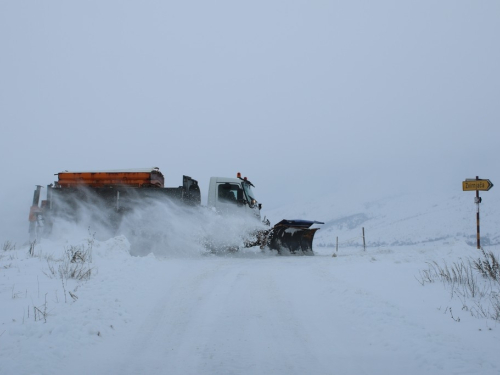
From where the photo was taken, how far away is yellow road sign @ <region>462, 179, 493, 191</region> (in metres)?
13.1

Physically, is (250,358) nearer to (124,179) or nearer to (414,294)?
(414,294)

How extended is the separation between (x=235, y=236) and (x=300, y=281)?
22.7 feet

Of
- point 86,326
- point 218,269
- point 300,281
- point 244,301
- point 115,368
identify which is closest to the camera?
point 115,368

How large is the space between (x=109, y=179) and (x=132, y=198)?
151cm

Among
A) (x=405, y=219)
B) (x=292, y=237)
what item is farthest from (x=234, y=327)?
(x=405, y=219)

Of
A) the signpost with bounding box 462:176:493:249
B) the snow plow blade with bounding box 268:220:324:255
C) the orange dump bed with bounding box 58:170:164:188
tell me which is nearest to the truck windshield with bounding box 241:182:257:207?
the snow plow blade with bounding box 268:220:324:255

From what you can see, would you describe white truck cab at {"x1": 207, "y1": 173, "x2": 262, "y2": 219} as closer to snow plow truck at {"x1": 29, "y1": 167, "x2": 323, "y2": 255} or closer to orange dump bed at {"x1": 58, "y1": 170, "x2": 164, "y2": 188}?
snow plow truck at {"x1": 29, "y1": 167, "x2": 323, "y2": 255}

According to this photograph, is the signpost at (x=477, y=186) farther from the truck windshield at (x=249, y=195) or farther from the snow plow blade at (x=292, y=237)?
the truck windshield at (x=249, y=195)

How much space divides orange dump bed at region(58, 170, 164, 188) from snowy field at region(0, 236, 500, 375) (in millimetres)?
7444

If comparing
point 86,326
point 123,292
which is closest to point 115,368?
point 86,326

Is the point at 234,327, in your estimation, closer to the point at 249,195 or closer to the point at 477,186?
the point at 249,195

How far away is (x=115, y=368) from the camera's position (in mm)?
3492

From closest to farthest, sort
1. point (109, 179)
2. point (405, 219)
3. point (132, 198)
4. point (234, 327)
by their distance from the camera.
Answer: point (234, 327)
point (132, 198)
point (109, 179)
point (405, 219)

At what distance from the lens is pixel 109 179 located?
15062 millimetres
